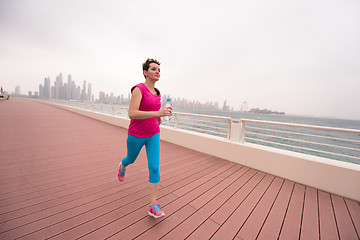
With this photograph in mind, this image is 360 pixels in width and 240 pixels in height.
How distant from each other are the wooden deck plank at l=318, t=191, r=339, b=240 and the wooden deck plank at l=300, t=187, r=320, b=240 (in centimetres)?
5

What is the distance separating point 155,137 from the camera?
1.51 m

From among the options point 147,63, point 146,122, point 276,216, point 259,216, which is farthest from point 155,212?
A: point 147,63

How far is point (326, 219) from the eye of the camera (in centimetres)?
169

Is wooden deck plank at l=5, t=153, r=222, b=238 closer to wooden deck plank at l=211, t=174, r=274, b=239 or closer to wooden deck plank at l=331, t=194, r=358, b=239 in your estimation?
wooden deck plank at l=211, t=174, r=274, b=239

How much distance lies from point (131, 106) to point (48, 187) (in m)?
1.95

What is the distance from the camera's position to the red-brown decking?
1.36 metres

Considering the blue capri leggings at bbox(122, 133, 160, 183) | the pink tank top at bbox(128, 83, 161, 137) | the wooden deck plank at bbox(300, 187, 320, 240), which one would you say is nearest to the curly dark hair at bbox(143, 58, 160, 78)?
the pink tank top at bbox(128, 83, 161, 137)

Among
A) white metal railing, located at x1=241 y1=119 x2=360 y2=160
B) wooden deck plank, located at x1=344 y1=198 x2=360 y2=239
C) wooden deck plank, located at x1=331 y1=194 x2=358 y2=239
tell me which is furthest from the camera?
white metal railing, located at x1=241 y1=119 x2=360 y2=160

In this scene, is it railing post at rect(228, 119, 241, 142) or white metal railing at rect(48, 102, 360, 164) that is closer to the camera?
white metal railing at rect(48, 102, 360, 164)

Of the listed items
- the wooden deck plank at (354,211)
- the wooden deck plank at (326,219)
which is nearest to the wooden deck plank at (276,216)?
the wooden deck plank at (326,219)

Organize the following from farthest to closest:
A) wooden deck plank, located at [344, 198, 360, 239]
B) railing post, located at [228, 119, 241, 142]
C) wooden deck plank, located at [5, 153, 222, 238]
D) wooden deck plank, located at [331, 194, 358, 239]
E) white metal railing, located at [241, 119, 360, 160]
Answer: railing post, located at [228, 119, 241, 142]
white metal railing, located at [241, 119, 360, 160]
wooden deck plank, located at [344, 198, 360, 239]
wooden deck plank, located at [331, 194, 358, 239]
wooden deck plank, located at [5, 153, 222, 238]

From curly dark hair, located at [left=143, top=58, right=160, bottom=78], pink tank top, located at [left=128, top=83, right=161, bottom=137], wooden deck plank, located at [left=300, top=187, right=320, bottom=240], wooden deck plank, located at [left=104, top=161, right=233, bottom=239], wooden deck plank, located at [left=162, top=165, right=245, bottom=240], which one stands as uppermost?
curly dark hair, located at [left=143, top=58, right=160, bottom=78]

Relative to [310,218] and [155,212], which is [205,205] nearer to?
[155,212]

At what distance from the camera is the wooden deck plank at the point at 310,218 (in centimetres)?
145
